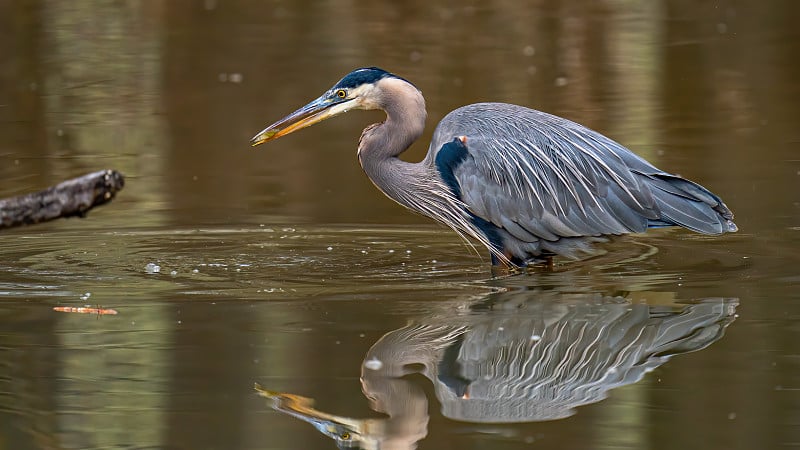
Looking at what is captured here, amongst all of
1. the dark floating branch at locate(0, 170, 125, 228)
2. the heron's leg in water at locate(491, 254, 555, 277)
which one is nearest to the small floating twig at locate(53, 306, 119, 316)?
the dark floating branch at locate(0, 170, 125, 228)

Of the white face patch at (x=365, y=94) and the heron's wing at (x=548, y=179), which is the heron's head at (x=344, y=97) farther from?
the heron's wing at (x=548, y=179)

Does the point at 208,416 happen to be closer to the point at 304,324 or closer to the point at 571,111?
the point at 304,324

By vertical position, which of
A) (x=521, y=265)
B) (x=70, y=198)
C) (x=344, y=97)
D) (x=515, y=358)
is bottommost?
(x=521, y=265)

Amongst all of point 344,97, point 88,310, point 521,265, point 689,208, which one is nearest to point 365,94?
point 344,97

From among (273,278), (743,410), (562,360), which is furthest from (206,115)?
(743,410)

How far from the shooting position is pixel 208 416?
4855 millimetres

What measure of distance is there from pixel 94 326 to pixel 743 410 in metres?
2.95

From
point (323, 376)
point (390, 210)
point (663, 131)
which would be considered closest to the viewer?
point (323, 376)

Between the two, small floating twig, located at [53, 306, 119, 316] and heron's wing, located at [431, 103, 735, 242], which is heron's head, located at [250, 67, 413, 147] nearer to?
heron's wing, located at [431, 103, 735, 242]

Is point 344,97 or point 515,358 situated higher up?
point 344,97

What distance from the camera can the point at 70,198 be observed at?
4.70 metres

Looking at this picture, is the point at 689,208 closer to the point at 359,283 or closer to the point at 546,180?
the point at 546,180

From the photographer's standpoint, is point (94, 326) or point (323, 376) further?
point (94, 326)

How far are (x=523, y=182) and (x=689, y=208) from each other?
3.12ft
